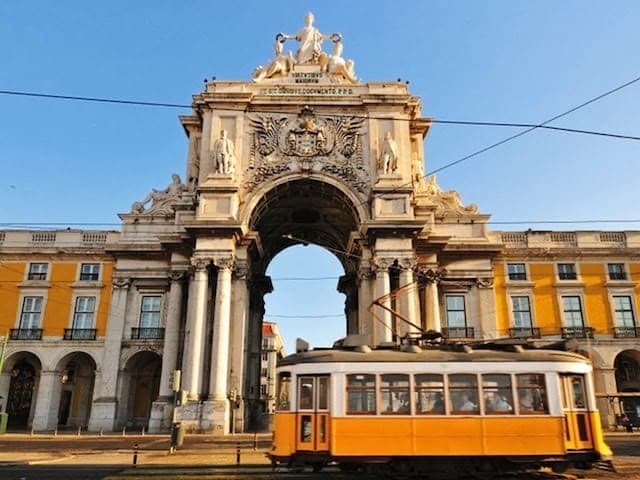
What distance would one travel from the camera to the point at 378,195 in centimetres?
3381

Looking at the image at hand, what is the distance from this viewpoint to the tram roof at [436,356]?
13.9 metres

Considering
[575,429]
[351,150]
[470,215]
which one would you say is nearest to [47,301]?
[351,150]

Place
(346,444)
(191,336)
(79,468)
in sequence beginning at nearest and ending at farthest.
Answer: (346,444) < (79,468) < (191,336)

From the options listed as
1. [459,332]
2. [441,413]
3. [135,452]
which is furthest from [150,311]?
[441,413]

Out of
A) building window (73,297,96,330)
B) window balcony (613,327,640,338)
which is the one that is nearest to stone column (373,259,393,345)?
window balcony (613,327,640,338)

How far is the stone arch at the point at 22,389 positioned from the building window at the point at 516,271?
3298 centimetres

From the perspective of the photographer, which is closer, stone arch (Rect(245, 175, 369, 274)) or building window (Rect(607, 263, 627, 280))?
stone arch (Rect(245, 175, 369, 274))

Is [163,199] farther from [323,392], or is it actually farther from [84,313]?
[323,392]

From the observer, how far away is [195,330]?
31.5m

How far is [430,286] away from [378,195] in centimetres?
685

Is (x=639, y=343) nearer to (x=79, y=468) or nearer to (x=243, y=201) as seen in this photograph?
(x=243, y=201)

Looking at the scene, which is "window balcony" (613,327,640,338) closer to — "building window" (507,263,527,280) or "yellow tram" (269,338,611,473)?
"building window" (507,263,527,280)

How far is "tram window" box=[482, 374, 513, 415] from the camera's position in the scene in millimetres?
13656

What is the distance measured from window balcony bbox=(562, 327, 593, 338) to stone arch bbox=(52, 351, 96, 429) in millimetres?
31878
